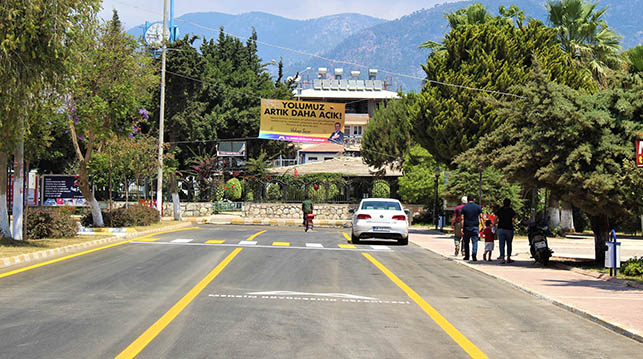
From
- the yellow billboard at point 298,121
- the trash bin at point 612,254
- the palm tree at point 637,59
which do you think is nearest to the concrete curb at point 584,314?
the trash bin at point 612,254

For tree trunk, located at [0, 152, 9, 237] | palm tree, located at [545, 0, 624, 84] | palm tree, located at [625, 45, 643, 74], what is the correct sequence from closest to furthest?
tree trunk, located at [0, 152, 9, 237]
palm tree, located at [625, 45, 643, 74]
palm tree, located at [545, 0, 624, 84]

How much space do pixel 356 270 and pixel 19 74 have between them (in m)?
9.20

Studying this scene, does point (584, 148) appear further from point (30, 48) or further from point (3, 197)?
point (3, 197)

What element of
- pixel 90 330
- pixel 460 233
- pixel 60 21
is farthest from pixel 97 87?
pixel 90 330

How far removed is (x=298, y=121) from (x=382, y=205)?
110 feet

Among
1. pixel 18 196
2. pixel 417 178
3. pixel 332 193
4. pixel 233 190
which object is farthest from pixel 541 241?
pixel 233 190

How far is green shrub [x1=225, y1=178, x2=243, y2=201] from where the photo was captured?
56.8 m

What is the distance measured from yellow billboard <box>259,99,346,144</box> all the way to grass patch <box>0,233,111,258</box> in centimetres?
3617

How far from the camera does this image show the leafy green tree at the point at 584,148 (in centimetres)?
1712

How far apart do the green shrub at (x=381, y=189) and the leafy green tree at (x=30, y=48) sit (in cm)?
3727

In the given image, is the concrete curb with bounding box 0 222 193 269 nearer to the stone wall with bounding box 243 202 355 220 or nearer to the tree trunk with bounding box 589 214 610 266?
the tree trunk with bounding box 589 214 610 266

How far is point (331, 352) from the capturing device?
7660 millimetres

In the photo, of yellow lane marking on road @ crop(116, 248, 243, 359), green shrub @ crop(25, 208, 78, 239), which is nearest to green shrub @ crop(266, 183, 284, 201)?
green shrub @ crop(25, 208, 78, 239)

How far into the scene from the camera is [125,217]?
111ft
